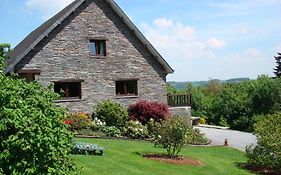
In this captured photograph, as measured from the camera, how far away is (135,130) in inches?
1003

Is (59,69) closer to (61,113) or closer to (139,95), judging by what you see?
(139,95)

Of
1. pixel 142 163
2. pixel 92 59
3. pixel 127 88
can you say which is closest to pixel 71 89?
pixel 92 59

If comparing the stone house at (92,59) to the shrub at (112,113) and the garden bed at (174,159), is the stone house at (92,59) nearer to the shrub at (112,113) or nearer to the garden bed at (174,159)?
the shrub at (112,113)

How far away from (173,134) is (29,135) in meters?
12.2

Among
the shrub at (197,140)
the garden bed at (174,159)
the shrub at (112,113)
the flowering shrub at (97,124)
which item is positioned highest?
the shrub at (112,113)

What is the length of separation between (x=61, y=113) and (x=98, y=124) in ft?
62.3

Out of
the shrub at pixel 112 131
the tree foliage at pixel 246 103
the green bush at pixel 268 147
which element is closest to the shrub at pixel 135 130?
the shrub at pixel 112 131

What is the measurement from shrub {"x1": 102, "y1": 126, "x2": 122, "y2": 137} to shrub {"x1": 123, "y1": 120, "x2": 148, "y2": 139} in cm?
49

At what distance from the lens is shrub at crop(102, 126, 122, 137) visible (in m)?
24.9

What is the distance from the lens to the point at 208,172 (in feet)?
54.4

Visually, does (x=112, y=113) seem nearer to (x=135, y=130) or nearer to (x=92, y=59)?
(x=135, y=130)

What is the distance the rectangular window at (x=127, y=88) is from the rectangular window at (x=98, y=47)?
2461mm

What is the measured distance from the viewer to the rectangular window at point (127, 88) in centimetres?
3045

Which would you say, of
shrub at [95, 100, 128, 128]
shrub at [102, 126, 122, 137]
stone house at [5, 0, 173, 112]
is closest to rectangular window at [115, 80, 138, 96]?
stone house at [5, 0, 173, 112]
